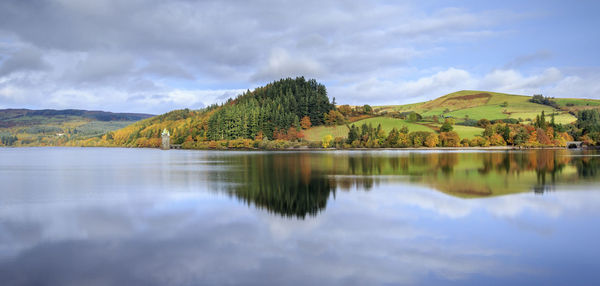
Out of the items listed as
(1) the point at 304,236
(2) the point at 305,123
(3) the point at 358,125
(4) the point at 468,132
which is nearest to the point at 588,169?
(1) the point at 304,236

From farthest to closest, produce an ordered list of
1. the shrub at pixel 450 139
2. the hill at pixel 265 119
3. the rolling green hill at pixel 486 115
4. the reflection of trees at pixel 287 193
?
1. the hill at pixel 265 119
2. the rolling green hill at pixel 486 115
3. the shrub at pixel 450 139
4. the reflection of trees at pixel 287 193

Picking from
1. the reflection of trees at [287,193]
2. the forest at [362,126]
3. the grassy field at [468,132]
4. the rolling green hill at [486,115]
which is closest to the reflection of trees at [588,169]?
the reflection of trees at [287,193]

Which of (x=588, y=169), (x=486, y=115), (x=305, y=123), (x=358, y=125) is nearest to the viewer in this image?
(x=588, y=169)

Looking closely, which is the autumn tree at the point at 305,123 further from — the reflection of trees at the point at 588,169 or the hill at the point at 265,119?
the reflection of trees at the point at 588,169

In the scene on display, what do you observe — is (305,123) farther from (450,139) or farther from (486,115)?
(486,115)

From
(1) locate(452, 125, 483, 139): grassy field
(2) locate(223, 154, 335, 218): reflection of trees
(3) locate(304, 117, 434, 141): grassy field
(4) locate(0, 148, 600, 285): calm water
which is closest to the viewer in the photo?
(4) locate(0, 148, 600, 285): calm water

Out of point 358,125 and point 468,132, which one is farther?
point 358,125

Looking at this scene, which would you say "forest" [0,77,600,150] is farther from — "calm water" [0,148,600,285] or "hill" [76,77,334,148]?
"calm water" [0,148,600,285]

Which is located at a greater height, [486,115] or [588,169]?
[486,115]

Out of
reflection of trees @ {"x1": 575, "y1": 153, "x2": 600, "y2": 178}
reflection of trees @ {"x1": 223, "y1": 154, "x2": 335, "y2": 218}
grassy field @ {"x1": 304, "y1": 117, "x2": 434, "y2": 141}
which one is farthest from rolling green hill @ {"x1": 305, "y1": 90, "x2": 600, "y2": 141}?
reflection of trees @ {"x1": 223, "y1": 154, "x2": 335, "y2": 218}

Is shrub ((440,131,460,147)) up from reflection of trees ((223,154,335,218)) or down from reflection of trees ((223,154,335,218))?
up

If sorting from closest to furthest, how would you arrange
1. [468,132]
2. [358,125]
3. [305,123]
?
[468,132] < [358,125] < [305,123]

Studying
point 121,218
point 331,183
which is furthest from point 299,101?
point 121,218

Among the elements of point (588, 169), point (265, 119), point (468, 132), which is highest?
point (265, 119)
